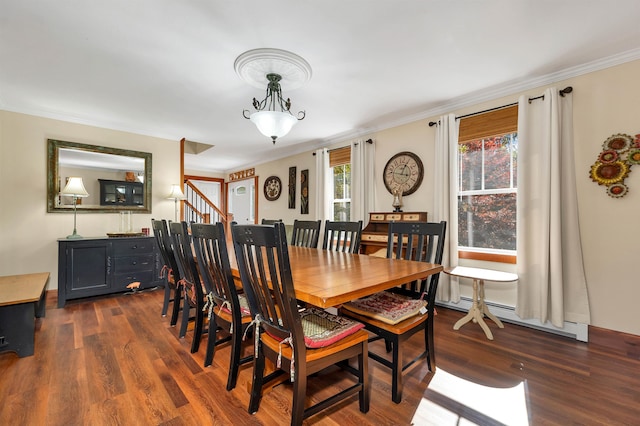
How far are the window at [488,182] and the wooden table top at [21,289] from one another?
4.01 m

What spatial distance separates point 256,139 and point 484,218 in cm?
362

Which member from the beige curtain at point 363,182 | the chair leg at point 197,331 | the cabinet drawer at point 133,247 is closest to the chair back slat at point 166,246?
the chair leg at point 197,331

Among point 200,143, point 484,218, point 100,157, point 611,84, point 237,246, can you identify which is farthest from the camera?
point 200,143

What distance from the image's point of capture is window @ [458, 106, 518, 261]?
9.68ft

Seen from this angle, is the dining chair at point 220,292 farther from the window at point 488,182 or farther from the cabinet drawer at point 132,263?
the window at point 488,182

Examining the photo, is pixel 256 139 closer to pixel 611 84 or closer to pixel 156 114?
pixel 156 114

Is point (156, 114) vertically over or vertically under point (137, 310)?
over

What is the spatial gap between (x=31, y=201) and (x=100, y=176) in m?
0.77

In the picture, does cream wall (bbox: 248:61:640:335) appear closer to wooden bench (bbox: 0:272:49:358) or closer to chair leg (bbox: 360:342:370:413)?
chair leg (bbox: 360:342:370:413)

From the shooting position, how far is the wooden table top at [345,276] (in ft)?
3.91

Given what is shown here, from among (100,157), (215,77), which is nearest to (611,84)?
(215,77)

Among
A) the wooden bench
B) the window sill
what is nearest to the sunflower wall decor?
the window sill

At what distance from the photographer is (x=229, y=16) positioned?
1.83 metres

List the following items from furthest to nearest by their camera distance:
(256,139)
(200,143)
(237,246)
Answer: (200,143) < (256,139) < (237,246)
